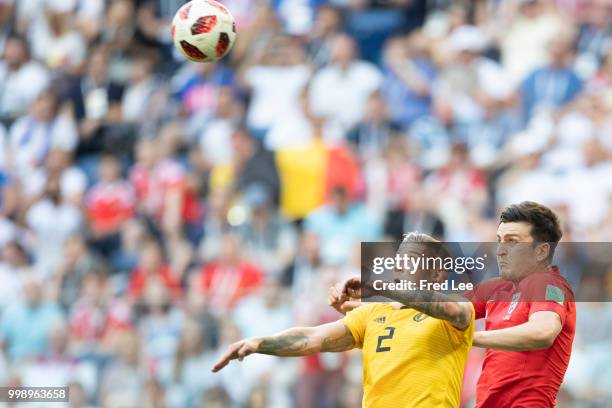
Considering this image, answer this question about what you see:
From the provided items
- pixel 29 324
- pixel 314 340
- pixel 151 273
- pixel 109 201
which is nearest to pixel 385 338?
pixel 314 340

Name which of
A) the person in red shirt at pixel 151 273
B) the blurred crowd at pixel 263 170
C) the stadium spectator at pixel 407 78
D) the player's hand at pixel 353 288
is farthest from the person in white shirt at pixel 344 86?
the player's hand at pixel 353 288

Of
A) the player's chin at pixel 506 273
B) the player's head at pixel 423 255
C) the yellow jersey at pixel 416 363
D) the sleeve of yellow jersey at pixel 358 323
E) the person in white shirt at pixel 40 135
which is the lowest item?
the yellow jersey at pixel 416 363

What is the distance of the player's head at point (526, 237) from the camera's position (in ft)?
20.0

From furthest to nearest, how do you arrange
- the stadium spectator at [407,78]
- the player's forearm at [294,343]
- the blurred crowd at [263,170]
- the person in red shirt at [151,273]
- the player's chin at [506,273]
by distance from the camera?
the stadium spectator at [407,78]
the person in red shirt at [151,273]
the blurred crowd at [263,170]
the player's forearm at [294,343]
the player's chin at [506,273]

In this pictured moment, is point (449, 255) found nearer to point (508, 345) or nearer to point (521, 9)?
point (508, 345)

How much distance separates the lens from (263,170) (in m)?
14.4

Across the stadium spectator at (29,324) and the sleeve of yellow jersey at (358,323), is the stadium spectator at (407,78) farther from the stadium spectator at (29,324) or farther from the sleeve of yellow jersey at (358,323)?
the sleeve of yellow jersey at (358,323)

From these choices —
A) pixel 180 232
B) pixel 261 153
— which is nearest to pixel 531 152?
pixel 261 153

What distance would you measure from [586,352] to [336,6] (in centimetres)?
698

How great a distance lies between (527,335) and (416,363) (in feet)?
1.96

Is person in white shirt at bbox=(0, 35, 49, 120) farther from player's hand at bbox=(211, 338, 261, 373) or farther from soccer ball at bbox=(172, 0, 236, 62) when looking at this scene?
player's hand at bbox=(211, 338, 261, 373)

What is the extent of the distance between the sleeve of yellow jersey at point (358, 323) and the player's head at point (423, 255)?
0.51 metres

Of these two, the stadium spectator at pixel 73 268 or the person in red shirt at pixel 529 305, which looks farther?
the stadium spectator at pixel 73 268

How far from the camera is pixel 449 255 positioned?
20.4ft
